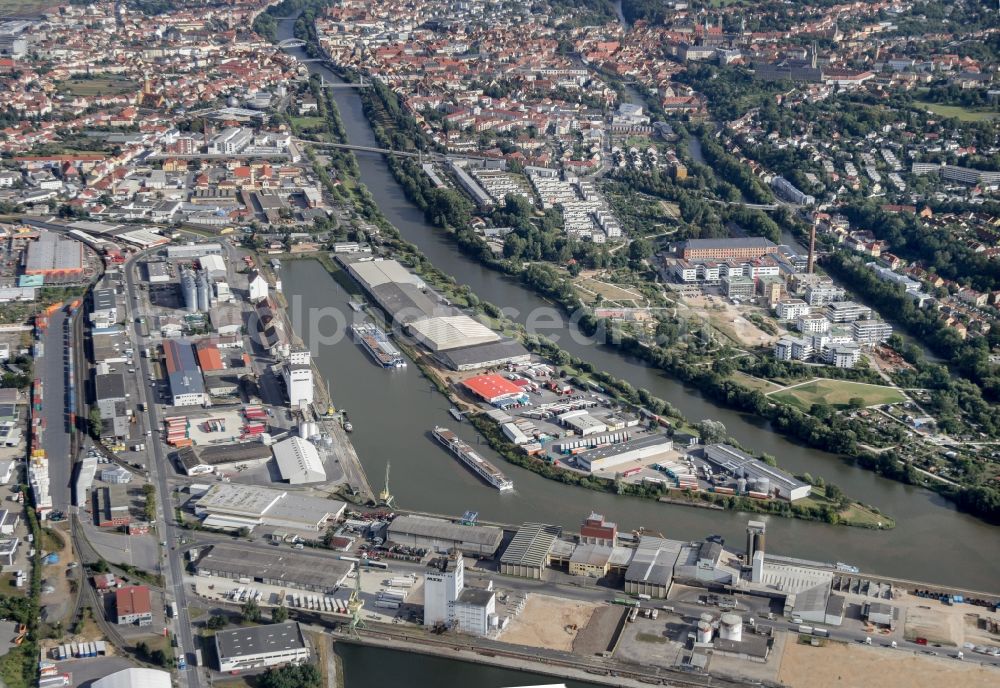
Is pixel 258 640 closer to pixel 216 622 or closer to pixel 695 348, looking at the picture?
pixel 216 622

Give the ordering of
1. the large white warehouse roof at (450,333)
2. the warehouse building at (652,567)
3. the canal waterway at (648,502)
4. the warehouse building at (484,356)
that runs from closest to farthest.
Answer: the warehouse building at (652,567), the canal waterway at (648,502), the warehouse building at (484,356), the large white warehouse roof at (450,333)

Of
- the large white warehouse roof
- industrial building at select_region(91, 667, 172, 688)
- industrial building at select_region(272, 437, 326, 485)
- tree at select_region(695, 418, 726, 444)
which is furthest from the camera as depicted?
the large white warehouse roof

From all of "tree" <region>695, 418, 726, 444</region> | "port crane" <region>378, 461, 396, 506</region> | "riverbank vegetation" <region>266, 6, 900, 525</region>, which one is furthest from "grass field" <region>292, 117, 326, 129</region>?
"port crane" <region>378, 461, 396, 506</region>

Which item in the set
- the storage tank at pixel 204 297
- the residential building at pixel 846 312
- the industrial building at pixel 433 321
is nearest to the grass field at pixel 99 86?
the industrial building at pixel 433 321

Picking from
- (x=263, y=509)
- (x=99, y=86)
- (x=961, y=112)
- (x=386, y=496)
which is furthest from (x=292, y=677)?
(x=99, y=86)

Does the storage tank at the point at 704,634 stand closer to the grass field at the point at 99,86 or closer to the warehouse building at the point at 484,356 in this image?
the warehouse building at the point at 484,356

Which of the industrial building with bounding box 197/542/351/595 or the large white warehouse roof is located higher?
the large white warehouse roof

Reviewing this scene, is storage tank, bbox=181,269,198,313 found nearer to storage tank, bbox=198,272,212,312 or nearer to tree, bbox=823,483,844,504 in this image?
storage tank, bbox=198,272,212,312

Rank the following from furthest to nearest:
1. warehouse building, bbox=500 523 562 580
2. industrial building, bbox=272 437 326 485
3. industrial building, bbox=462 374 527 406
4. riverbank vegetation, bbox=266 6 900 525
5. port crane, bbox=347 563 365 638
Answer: industrial building, bbox=462 374 527 406 < riverbank vegetation, bbox=266 6 900 525 < industrial building, bbox=272 437 326 485 < warehouse building, bbox=500 523 562 580 < port crane, bbox=347 563 365 638
